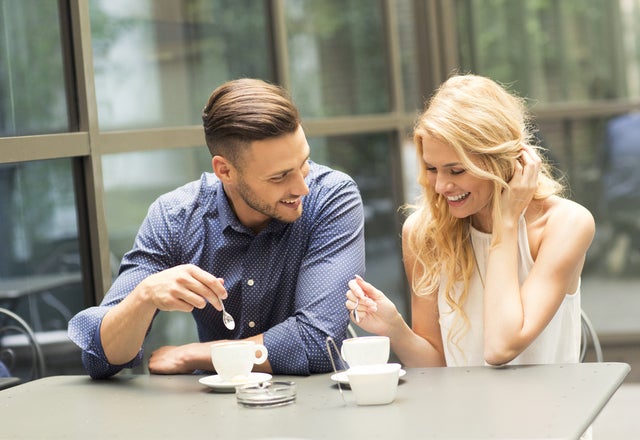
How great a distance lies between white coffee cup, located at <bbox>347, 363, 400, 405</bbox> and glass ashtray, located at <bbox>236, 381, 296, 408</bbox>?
137 millimetres

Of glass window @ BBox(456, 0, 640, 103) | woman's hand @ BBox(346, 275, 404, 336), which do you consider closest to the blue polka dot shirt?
woman's hand @ BBox(346, 275, 404, 336)

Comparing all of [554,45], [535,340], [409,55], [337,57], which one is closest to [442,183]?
[535,340]

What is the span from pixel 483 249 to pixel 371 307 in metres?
0.42

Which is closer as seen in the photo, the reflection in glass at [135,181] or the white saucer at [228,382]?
the white saucer at [228,382]

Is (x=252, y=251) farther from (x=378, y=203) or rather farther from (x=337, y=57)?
(x=378, y=203)

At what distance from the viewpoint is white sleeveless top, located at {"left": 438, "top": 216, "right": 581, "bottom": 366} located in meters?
2.31

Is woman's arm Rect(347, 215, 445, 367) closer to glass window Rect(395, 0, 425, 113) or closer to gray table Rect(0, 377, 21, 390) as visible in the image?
gray table Rect(0, 377, 21, 390)

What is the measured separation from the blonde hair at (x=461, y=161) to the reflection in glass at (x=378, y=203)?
2.07 meters

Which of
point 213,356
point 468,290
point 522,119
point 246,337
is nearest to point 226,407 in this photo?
point 213,356

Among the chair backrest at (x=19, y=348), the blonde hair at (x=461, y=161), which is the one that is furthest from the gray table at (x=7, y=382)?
the blonde hair at (x=461, y=161)

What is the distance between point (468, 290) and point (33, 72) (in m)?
1.26

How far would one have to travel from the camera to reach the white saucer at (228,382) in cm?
195

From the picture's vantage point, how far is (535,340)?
2.31 meters

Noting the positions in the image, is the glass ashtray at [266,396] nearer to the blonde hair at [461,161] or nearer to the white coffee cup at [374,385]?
the white coffee cup at [374,385]
